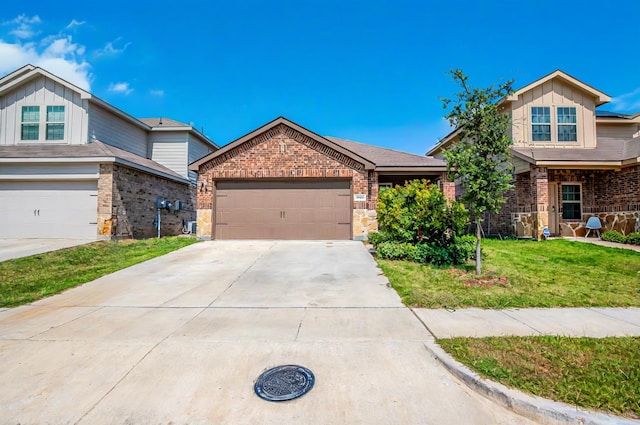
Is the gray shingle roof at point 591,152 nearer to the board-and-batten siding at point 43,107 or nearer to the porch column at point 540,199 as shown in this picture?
the porch column at point 540,199

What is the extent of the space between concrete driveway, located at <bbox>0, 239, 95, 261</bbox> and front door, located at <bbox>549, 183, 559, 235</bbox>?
757 inches

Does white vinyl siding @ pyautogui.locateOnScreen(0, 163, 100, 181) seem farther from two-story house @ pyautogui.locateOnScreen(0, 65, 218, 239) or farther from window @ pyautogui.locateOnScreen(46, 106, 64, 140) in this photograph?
window @ pyautogui.locateOnScreen(46, 106, 64, 140)

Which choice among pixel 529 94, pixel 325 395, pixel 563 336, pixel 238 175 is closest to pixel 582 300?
pixel 563 336

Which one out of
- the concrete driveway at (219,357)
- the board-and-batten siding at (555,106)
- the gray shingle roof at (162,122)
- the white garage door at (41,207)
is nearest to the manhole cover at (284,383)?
the concrete driveway at (219,357)

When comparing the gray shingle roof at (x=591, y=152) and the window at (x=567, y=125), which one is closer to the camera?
the gray shingle roof at (x=591, y=152)

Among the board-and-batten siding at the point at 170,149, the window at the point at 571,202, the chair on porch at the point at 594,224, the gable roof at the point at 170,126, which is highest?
the gable roof at the point at 170,126

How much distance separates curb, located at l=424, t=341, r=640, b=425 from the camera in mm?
2328

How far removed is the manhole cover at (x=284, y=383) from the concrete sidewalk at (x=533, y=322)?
1.80 m

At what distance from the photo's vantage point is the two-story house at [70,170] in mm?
12570

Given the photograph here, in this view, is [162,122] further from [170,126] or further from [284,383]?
[284,383]

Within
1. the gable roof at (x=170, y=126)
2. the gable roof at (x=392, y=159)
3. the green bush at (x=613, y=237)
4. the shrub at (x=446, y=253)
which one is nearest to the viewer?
the shrub at (x=446, y=253)

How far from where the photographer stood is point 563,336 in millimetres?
3795

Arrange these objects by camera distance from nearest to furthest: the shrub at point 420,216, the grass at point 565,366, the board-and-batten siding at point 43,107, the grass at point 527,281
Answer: the grass at point 565,366 < the grass at point 527,281 < the shrub at point 420,216 < the board-and-batten siding at point 43,107

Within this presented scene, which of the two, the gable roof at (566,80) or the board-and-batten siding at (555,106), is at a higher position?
the gable roof at (566,80)
